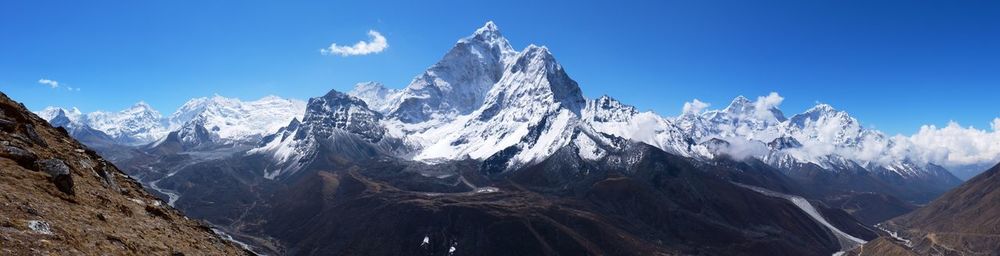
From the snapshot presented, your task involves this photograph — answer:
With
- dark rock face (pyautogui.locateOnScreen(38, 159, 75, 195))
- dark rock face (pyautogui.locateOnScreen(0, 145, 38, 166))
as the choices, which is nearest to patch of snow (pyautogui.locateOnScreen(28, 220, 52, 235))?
dark rock face (pyautogui.locateOnScreen(38, 159, 75, 195))

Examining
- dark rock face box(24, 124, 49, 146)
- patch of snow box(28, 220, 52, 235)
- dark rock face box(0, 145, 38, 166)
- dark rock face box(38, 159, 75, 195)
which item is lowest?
patch of snow box(28, 220, 52, 235)

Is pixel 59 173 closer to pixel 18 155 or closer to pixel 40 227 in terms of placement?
pixel 18 155

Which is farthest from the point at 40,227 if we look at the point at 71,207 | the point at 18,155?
the point at 18,155

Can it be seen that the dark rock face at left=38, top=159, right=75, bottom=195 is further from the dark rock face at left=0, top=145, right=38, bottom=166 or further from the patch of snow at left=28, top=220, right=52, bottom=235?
the patch of snow at left=28, top=220, right=52, bottom=235

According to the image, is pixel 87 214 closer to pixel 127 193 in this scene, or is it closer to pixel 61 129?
pixel 127 193

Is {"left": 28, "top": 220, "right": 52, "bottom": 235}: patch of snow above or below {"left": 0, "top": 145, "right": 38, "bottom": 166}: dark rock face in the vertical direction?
below

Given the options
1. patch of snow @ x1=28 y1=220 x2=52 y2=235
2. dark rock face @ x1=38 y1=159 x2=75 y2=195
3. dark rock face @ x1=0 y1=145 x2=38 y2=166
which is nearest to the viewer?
patch of snow @ x1=28 y1=220 x2=52 y2=235

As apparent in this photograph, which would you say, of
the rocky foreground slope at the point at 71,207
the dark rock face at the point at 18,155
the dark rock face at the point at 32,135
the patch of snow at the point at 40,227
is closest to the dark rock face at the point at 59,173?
the rocky foreground slope at the point at 71,207

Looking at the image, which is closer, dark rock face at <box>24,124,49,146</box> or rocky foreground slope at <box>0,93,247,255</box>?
rocky foreground slope at <box>0,93,247,255</box>

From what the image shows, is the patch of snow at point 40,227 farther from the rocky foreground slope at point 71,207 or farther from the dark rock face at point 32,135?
the dark rock face at point 32,135
